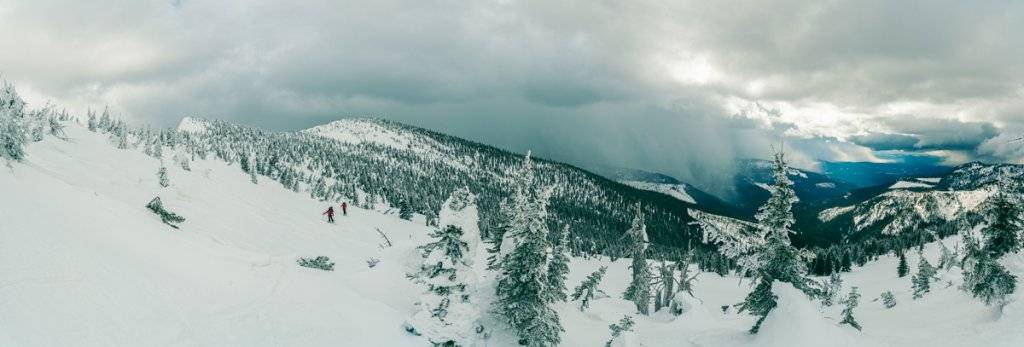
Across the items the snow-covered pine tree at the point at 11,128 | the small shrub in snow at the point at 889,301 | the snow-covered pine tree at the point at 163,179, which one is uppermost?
the snow-covered pine tree at the point at 11,128

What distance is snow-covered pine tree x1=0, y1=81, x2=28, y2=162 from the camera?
66.8ft

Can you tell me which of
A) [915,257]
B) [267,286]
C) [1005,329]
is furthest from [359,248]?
[915,257]

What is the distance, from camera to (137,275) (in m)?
16.0

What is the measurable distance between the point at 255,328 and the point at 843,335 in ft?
85.9

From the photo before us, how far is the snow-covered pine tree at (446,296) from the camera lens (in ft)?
65.8

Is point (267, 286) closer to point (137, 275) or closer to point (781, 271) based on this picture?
point (137, 275)

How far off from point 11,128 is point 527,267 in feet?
68.3

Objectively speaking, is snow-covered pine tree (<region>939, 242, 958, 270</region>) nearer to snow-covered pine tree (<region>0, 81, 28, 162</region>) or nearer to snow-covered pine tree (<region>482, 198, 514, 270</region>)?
snow-covered pine tree (<region>482, 198, 514, 270</region>)

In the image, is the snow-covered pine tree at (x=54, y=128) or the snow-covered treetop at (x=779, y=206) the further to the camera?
the snow-covered pine tree at (x=54, y=128)

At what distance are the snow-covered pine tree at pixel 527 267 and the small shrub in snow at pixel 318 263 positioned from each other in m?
8.41

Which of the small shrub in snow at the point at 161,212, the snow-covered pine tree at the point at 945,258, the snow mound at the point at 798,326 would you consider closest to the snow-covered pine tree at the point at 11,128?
the small shrub in snow at the point at 161,212

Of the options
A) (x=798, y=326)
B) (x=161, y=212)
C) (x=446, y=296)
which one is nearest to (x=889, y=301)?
(x=798, y=326)

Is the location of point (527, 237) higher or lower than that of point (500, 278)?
higher

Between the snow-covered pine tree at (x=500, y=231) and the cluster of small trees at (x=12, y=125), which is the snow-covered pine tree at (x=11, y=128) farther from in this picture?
the snow-covered pine tree at (x=500, y=231)
